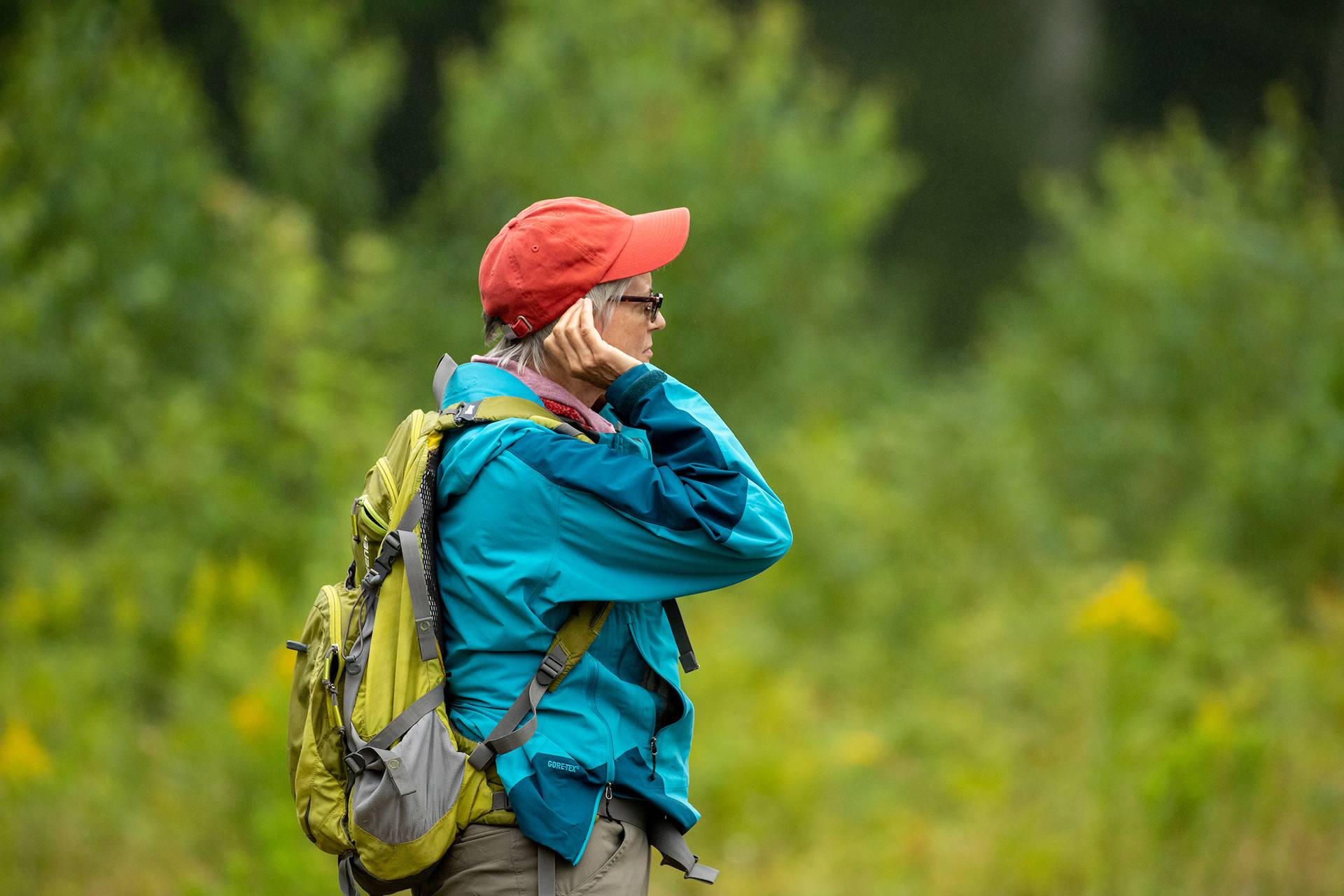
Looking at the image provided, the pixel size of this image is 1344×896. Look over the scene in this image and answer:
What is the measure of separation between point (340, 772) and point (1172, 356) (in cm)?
777

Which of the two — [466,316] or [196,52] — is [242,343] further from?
[196,52]

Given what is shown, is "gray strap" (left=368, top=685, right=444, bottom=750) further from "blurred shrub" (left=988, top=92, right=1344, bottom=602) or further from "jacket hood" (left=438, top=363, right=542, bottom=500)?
"blurred shrub" (left=988, top=92, right=1344, bottom=602)

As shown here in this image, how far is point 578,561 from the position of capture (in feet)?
6.52

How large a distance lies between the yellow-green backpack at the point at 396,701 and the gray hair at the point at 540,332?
0.41 feet

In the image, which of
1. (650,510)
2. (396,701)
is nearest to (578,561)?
(650,510)

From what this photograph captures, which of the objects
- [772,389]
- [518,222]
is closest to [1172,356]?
[772,389]

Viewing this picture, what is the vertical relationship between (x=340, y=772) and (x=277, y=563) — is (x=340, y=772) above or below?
below

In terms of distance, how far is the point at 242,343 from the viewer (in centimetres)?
882

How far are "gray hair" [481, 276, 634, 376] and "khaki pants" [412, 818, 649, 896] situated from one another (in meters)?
0.76

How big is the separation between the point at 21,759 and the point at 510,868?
3.77 meters

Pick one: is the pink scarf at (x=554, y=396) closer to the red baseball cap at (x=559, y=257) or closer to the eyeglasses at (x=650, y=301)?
the red baseball cap at (x=559, y=257)

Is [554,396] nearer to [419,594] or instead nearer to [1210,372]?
[419,594]

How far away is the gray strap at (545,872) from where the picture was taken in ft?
6.47

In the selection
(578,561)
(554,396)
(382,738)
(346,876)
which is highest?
(554,396)
